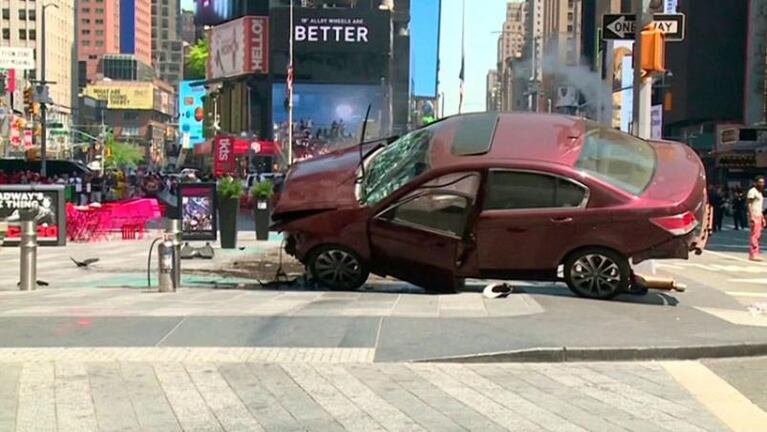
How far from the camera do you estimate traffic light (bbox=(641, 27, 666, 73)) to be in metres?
13.6

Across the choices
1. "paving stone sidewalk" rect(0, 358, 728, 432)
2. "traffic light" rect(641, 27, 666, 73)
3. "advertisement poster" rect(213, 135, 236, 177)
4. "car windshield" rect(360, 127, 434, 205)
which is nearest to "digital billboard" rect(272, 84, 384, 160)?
"advertisement poster" rect(213, 135, 236, 177)

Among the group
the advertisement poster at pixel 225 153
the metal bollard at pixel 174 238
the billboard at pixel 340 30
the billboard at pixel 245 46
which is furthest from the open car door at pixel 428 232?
the billboard at pixel 245 46

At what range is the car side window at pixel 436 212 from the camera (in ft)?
38.7

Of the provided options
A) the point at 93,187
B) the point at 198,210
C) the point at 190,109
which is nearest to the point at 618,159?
the point at 198,210

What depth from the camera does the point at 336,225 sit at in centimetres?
1237

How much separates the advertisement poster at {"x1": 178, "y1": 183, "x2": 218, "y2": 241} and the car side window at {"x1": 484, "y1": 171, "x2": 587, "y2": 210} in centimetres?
1209

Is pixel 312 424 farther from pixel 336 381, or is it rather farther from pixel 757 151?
pixel 757 151

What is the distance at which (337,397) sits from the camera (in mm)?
6891

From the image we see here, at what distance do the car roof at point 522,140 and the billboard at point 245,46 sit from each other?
205 ft

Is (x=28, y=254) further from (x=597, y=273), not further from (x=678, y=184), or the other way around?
(x=678, y=184)

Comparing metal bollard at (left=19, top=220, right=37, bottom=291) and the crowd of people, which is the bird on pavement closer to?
metal bollard at (left=19, top=220, right=37, bottom=291)

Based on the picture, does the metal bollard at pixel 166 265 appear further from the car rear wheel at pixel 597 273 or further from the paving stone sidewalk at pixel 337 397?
the car rear wheel at pixel 597 273

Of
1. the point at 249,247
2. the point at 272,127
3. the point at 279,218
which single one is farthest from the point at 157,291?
the point at 272,127

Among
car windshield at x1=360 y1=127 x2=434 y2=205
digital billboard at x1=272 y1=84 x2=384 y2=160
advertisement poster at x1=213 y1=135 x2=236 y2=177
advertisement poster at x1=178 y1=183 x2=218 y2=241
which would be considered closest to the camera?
car windshield at x1=360 y1=127 x2=434 y2=205
